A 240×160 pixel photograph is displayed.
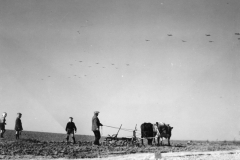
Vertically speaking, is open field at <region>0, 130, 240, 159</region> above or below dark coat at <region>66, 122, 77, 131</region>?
below

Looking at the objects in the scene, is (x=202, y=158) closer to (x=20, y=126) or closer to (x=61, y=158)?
(x=61, y=158)

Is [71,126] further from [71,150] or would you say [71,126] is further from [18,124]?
[71,150]

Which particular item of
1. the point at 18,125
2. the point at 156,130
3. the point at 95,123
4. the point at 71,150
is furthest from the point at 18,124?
the point at 156,130

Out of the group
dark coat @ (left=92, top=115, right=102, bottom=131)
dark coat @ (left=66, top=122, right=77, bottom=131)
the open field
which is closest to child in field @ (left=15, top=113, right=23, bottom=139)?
the open field

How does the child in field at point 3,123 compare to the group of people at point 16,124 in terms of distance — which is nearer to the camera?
the group of people at point 16,124

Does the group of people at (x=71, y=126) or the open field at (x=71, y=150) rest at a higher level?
the group of people at (x=71, y=126)

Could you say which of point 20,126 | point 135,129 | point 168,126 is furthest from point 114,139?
point 20,126

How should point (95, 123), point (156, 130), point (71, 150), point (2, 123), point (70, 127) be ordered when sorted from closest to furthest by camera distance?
1. point (71, 150)
2. point (95, 123)
3. point (70, 127)
4. point (2, 123)
5. point (156, 130)

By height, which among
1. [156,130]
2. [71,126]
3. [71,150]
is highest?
[71,126]

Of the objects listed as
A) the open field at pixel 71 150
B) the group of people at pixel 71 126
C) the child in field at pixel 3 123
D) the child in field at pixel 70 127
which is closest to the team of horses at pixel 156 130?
the open field at pixel 71 150

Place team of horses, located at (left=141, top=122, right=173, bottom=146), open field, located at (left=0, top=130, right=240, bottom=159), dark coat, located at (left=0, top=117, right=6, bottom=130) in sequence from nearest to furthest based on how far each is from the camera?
open field, located at (left=0, top=130, right=240, bottom=159), dark coat, located at (left=0, top=117, right=6, bottom=130), team of horses, located at (left=141, top=122, right=173, bottom=146)

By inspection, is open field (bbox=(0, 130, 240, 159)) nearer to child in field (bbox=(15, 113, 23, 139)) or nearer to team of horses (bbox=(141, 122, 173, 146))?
child in field (bbox=(15, 113, 23, 139))

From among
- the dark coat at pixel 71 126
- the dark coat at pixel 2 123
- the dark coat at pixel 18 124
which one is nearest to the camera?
the dark coat at pixel 71 126

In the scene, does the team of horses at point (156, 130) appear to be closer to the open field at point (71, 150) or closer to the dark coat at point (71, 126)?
the open field at point (71, 150)
